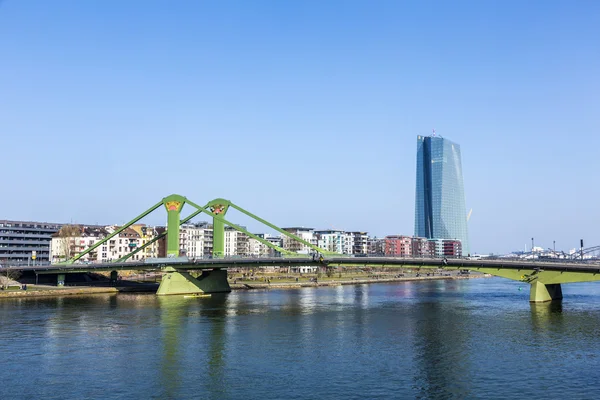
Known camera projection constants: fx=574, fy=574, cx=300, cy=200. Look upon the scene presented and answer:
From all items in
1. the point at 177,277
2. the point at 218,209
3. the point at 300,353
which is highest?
the point at 218,209

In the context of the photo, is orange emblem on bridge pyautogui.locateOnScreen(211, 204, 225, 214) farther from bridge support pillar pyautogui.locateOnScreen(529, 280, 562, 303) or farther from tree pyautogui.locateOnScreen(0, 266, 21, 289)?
bridge support pillar pyautogui.locateOnScreen(529, 280, 562, 303)

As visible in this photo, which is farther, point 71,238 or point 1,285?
point 71,238

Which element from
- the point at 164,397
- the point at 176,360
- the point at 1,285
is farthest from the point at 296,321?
the point at 1,285

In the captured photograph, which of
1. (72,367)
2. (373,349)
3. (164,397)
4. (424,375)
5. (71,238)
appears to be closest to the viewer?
(164,397)

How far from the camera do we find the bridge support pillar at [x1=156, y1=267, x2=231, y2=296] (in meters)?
123

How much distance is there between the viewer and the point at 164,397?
137 ft

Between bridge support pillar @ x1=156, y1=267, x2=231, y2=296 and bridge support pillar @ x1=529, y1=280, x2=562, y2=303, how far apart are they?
67711 mm

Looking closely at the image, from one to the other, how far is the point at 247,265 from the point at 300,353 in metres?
60.9

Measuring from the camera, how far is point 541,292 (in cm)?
9969

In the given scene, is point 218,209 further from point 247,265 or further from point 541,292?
point 541,292

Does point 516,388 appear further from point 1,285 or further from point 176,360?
point 1,285

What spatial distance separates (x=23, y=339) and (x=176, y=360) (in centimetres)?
2252

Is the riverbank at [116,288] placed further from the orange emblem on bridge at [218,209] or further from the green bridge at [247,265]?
the orange emblem on bridge at [218,209]

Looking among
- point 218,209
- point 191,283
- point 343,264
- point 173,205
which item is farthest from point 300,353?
point 218,209
